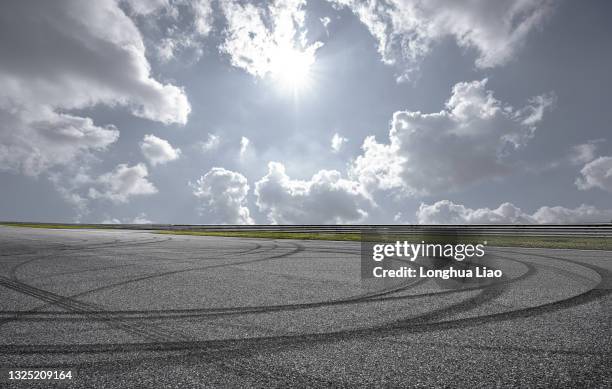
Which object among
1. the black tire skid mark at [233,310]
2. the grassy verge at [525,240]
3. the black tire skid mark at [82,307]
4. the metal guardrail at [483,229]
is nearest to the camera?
the black tire skid mark at [82,307]

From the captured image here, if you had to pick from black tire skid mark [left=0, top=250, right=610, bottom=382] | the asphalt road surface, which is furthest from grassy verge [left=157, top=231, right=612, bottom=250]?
black tire skid mark [left=0, top=250, right=610, bottom=382]

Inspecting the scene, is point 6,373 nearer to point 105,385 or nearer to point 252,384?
Result: point 105,385

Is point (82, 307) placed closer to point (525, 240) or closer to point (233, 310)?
point (233, 310)

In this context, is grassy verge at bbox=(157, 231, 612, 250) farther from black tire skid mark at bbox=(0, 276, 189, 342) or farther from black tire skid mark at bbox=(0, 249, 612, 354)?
black tire skid mark at bbox=(0, 276, 189, 342)

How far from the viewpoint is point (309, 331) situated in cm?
329

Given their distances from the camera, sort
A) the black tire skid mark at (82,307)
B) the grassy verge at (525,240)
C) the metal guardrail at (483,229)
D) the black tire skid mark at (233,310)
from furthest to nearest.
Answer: the metal guardrail at (483,229), the grassy verge at (525,240), the black tire skid mark at (233,310), the black tire skid mark at (82,307)

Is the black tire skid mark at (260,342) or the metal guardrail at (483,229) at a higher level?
the metal guardrail at (483,229)

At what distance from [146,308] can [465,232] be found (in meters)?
25.5

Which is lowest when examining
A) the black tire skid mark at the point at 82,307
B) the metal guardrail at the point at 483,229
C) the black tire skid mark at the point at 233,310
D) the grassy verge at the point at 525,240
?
the black tire skid mark at the point at 82,307

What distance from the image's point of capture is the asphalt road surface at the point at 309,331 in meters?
2.40

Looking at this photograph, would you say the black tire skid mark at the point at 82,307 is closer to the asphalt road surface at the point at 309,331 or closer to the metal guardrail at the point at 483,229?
the asphalt road surface at the point at 309,331

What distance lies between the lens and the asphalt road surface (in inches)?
94.7

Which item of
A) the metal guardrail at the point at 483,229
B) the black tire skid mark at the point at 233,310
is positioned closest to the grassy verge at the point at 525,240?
the metal guardrail at the point at 483,229

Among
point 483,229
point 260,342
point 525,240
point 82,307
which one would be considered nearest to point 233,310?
point 260,342
